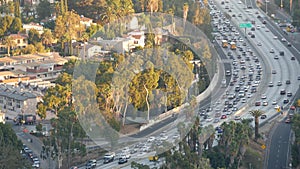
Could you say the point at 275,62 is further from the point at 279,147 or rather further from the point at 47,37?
the point at 279,147

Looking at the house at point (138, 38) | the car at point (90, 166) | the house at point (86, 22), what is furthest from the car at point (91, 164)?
the house at point (86, 22)

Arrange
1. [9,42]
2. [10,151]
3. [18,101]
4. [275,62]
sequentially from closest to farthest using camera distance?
1. [10,151]
2. [18,101]
3. [9,42]
4. [275,62]

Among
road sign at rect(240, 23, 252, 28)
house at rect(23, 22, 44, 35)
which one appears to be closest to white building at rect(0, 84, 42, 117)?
house at rect(23, 22, 44, 35)

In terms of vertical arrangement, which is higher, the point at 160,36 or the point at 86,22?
the point at 86,22

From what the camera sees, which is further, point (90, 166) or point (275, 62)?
point (275, 62)

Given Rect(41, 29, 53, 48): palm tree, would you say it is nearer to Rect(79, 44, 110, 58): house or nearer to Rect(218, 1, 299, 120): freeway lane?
Rect(79, 44, 110, 58): house

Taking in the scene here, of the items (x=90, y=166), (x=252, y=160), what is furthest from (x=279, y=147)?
(x=90, y=166)
